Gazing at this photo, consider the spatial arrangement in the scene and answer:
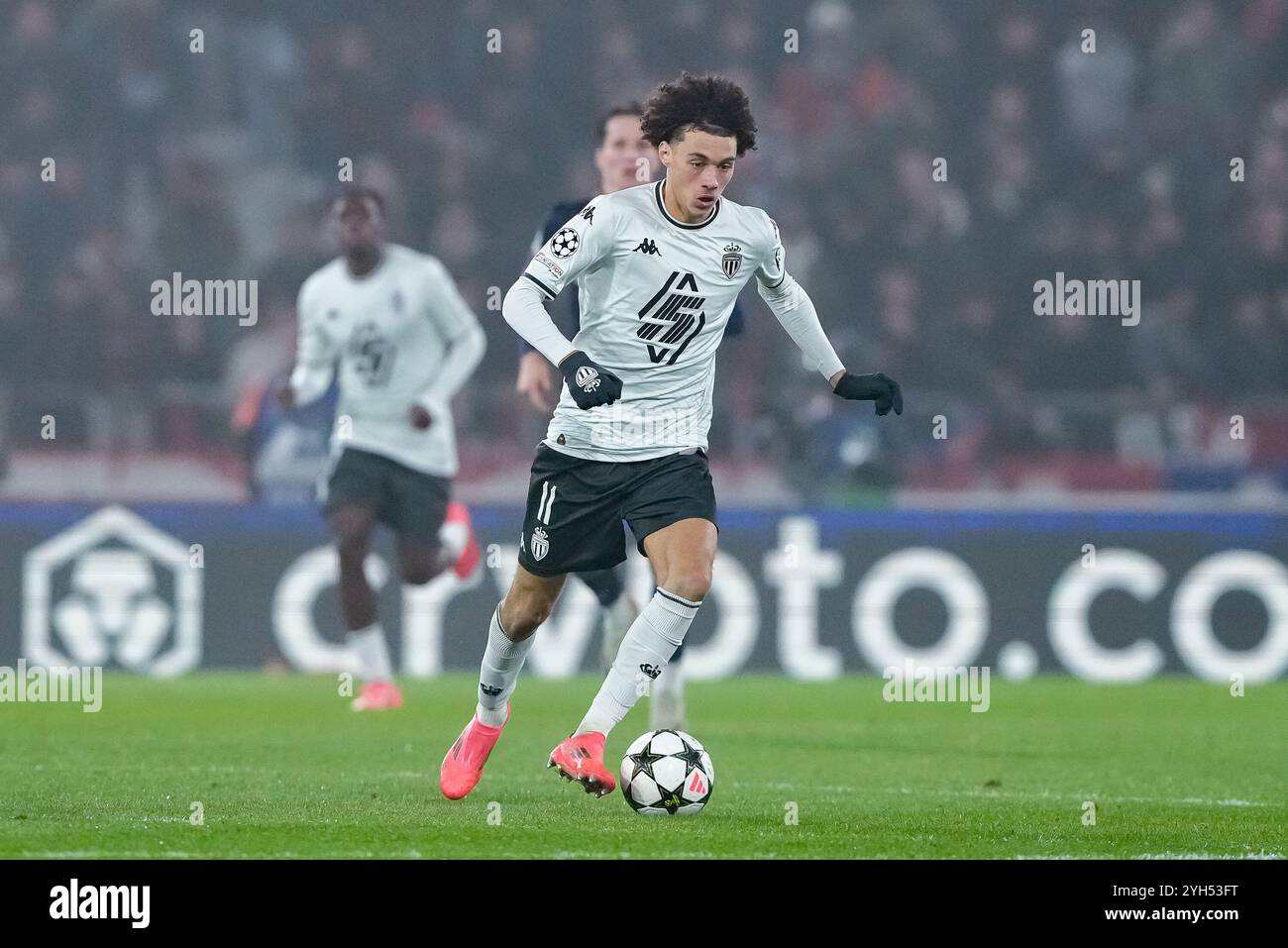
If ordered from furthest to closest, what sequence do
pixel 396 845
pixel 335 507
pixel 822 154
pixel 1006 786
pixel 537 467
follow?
pixel 822 154, pixel 335 507, pixel 1006 786, pixel 537 467, pixel 396 845

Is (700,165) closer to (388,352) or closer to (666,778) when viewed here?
(666,778)

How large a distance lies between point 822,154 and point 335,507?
679cm

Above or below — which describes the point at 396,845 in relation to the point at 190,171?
below

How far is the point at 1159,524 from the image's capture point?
12.4 metres

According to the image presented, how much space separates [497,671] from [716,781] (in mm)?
1057

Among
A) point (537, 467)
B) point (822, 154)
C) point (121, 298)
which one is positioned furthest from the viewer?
point (822, 154)

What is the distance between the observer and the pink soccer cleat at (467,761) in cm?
628

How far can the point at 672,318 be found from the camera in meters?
6.16

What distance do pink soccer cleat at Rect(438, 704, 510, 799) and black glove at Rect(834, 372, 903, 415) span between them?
4.94 ft

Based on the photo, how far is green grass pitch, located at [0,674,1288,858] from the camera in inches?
210

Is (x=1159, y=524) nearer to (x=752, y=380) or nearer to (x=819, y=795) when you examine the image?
(x=752, y=380)

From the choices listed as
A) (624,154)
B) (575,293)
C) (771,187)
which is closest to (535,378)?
(575,293)

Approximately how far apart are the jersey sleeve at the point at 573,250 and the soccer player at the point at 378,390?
153 inches

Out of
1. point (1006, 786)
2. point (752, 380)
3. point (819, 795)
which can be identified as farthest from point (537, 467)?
point (752, 380)
